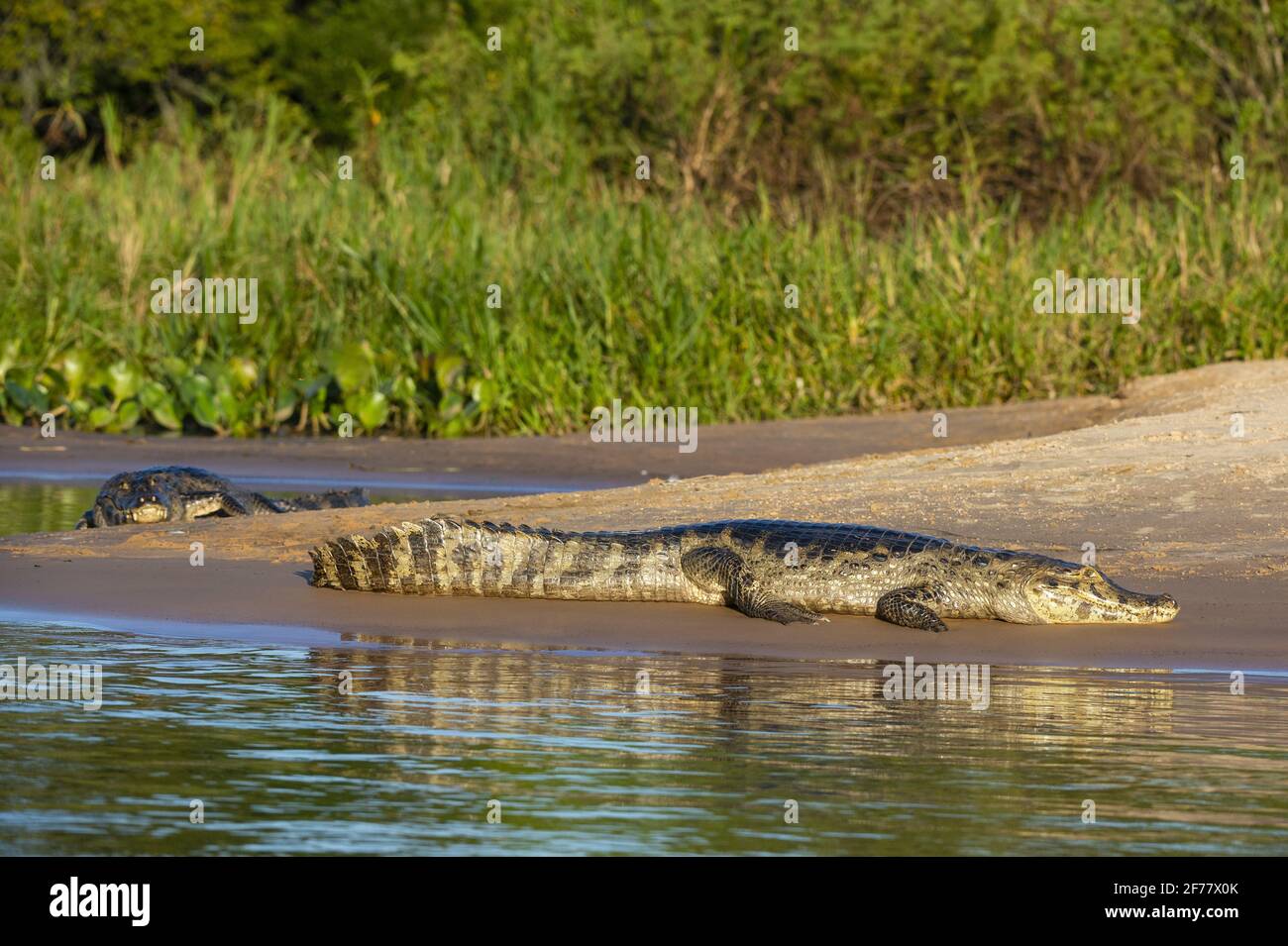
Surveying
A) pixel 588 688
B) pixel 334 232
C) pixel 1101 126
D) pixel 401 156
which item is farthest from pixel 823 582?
pixel 1101 126

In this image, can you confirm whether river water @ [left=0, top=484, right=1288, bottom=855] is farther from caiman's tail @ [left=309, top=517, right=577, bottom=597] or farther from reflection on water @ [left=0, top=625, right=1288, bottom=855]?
caiman's tail @ [left=309, top=517, right=577, bottom=597]

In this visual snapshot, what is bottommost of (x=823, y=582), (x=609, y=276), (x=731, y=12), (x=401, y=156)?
(x=823, y=582)

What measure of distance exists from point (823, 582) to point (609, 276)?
989 centimetres

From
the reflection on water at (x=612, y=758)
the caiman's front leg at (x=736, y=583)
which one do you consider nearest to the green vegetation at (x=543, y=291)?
the caiman's front leg at (x=736, y=583)

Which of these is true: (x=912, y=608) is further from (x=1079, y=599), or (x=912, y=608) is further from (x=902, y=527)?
(x=902, y=527)

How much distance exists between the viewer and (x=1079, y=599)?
8156 mm

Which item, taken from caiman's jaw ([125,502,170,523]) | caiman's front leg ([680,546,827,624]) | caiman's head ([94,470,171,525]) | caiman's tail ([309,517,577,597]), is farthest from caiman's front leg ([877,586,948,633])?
caiman's jaw ([125,502,170,523])

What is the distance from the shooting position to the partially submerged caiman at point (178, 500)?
466 inches

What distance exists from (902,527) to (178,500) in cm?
436

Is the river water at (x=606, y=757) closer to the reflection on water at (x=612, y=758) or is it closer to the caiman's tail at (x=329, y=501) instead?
the reflection on water at (x=612, y=758)
